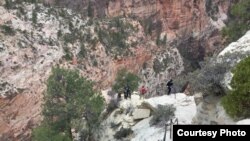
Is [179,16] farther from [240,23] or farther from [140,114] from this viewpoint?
[140,114]

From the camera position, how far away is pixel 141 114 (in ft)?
92.4

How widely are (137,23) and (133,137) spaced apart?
37107 mm

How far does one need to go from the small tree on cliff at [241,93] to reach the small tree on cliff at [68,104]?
43.4 feet

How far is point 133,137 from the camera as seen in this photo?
87.2 feet

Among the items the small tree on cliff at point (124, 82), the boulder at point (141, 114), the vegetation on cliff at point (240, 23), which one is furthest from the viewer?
the small tree on cliff at point (124, 82)

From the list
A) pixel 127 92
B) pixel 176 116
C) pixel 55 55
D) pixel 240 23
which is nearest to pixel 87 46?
pixel 55 55

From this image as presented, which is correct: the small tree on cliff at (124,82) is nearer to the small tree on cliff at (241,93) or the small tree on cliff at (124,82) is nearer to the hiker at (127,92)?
the hiker at (127,92)

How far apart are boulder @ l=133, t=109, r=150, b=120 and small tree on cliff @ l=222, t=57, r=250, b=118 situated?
11658mm

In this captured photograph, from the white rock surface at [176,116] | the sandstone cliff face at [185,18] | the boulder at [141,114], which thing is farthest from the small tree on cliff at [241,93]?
the sandstone cliff face at [185,18]

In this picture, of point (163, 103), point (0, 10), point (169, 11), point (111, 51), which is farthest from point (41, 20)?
point (163, 103)

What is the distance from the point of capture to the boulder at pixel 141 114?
92.0 feet

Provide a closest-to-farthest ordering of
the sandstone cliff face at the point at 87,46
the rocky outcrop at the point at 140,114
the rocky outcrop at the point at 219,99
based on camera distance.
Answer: the rocky outcrop at the point at 219,99, the rocky outcrop at the point at 140,114, the sandstone cliff face at the point at 87,46

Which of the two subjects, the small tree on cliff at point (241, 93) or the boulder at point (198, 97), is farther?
the boulder at point (198, 97)

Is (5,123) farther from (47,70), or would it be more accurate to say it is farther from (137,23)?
(137,23)
